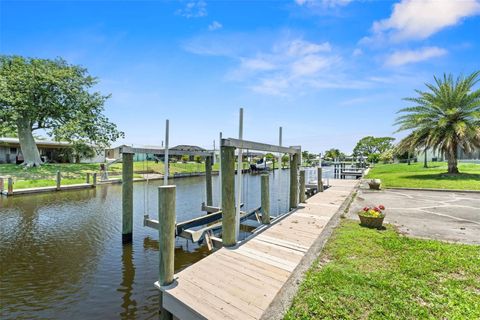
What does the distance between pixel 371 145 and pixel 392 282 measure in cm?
8280

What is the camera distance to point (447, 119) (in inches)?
693

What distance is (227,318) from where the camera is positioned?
294 centimetres

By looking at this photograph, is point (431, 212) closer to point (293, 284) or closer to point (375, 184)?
point (375, 184)

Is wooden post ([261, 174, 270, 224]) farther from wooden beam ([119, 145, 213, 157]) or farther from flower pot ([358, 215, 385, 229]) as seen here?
wooden beam ([119, 145, 213, 157])

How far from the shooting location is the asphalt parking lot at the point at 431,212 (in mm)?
6211

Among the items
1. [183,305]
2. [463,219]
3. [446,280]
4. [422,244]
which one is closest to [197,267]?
[183,305]

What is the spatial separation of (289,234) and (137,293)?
3.54 metres

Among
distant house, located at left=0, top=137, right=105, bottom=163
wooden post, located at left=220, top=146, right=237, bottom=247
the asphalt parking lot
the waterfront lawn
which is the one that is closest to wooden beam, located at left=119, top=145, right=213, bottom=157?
wooden post, located at left=220, top=146, right=237, bottom=247

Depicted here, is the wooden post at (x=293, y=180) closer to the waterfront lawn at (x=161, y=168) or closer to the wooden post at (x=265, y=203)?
the wooden post at (x=265, y=203)

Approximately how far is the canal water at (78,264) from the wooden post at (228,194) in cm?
183

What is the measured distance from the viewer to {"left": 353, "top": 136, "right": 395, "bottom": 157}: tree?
241 feet

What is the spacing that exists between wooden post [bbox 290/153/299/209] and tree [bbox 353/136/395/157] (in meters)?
72.2

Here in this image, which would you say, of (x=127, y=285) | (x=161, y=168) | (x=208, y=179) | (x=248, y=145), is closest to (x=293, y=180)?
(x=248, y=145)

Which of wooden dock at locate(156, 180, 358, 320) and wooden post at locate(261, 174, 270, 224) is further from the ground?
wooden post at locate(261, 174, 270, 224)
